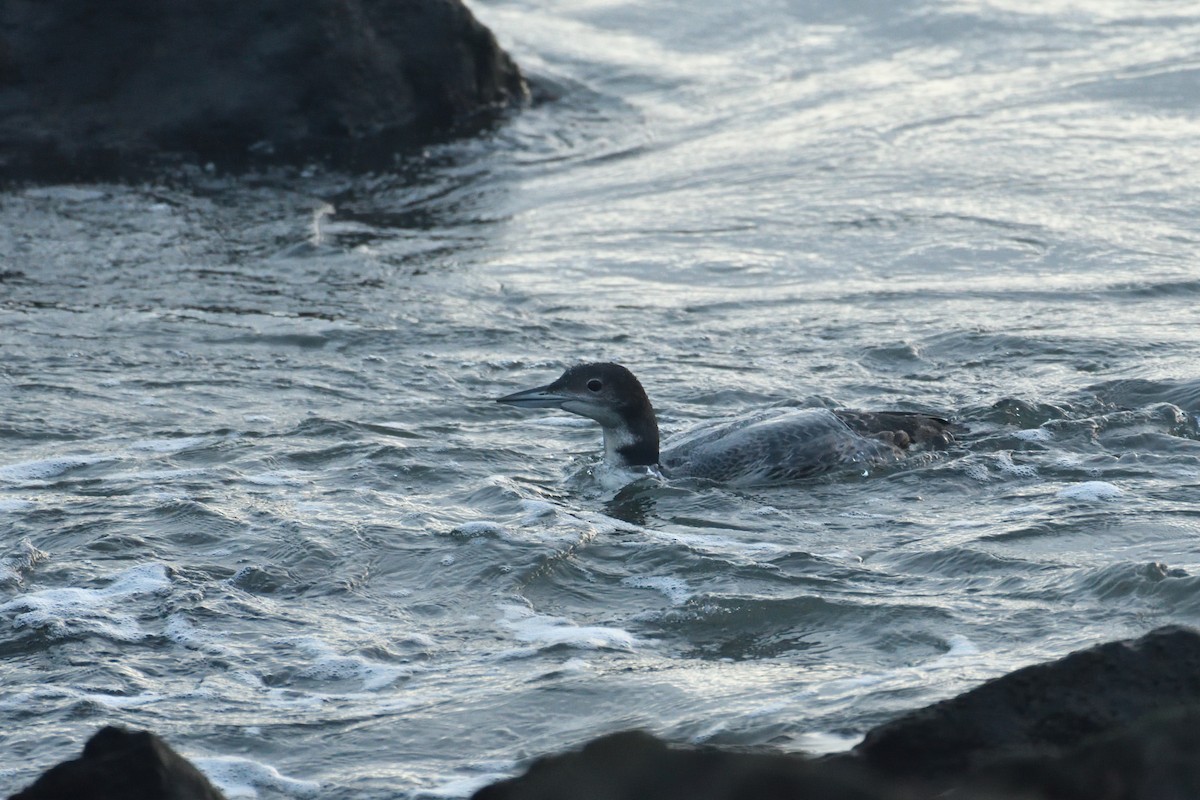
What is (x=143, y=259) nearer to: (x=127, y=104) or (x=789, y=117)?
(x=127, y=104)

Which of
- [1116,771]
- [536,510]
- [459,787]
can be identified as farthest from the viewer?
[536,510]

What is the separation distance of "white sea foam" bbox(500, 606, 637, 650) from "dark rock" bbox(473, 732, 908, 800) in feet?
6.62

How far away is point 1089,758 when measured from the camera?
3875 mm

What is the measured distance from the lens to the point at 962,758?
4.08 m

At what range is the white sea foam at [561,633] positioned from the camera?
6.05 metres

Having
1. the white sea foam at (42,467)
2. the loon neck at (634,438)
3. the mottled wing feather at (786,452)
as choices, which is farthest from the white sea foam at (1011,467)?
the white sea foam at (42,467)

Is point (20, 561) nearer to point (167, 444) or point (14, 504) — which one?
point (14, 504)

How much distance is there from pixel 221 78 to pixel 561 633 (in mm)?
9996

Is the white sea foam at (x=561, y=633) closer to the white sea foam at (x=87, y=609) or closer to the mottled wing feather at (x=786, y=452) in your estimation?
the white sea foam at (x=87, y=609)

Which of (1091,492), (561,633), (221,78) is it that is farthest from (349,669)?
(221,78)

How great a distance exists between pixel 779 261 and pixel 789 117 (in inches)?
179

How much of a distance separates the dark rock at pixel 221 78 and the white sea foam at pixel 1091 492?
8.66m

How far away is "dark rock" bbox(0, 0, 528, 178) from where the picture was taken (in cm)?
1445

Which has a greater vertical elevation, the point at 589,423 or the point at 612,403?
the point at 612,403
